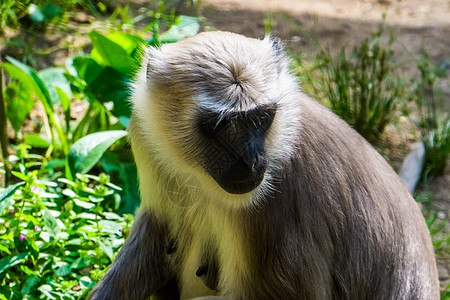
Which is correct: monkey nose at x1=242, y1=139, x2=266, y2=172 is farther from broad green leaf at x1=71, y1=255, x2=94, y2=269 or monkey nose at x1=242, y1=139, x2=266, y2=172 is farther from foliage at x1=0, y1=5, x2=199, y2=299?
broad green leaf at x1=71, y1=255, x2=94, y2=269

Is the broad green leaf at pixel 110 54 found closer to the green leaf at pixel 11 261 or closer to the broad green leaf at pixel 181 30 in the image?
the broad green leaf at pixel 181 30

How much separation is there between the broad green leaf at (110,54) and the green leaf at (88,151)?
2.30 feet

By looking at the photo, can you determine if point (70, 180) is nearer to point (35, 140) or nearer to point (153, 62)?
point (35, 140)

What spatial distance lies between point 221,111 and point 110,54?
2.93 m

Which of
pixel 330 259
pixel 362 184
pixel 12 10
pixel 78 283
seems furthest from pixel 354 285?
pixel 12 10

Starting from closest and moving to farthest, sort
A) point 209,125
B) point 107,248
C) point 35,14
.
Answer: point 209,125 → point 107,248 → point 35,14

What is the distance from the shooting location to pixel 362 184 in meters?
3.96

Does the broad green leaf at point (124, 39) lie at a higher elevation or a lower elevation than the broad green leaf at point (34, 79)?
higher


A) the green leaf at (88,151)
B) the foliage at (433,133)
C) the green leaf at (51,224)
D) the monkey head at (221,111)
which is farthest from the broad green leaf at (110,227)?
the foliage at (433,133)

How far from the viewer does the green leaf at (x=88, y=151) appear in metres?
5.49

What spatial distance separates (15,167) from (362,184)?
3350 mm

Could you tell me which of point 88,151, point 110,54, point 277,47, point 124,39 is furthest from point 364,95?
point 277,47

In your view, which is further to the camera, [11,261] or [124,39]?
[124,39]

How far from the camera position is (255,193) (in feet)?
11.5
